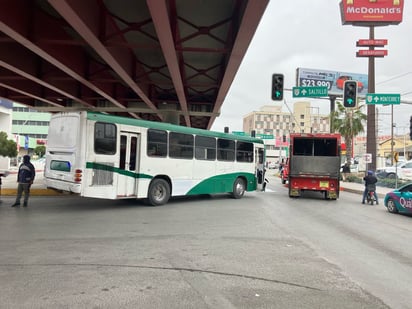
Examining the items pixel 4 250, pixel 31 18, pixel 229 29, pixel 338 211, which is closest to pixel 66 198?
pixel 31 18

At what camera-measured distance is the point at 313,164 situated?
1725 cm

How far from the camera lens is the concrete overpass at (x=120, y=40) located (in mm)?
8539

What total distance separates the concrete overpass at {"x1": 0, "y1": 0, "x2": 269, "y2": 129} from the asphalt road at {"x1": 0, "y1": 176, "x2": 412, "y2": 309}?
4.84m

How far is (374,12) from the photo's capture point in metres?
29.1

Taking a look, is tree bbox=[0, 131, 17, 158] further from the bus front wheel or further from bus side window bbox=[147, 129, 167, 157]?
bus side window bbox=[147, 129, 167, 157]

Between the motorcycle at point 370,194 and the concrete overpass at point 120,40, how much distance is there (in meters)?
7.82

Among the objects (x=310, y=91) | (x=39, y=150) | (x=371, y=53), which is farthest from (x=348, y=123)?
(x=39, y=150)

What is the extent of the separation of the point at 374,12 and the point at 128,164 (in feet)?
87.8

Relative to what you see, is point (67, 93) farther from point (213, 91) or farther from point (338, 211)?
point (338, 211)

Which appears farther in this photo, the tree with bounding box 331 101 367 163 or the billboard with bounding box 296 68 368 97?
the billboard with bounding box 296 68 368 97

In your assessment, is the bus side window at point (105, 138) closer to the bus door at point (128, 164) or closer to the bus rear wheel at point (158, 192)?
the bus door at point (128, 164)

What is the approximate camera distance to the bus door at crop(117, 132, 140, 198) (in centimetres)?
1164

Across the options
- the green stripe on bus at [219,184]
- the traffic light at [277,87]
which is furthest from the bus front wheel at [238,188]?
the traffic light at [277,87]

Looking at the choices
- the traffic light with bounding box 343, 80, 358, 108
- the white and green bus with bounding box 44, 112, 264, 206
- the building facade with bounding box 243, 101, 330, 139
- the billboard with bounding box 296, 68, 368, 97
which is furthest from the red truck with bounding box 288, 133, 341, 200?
the building facade with bounding box 243, 101, 330, 139
